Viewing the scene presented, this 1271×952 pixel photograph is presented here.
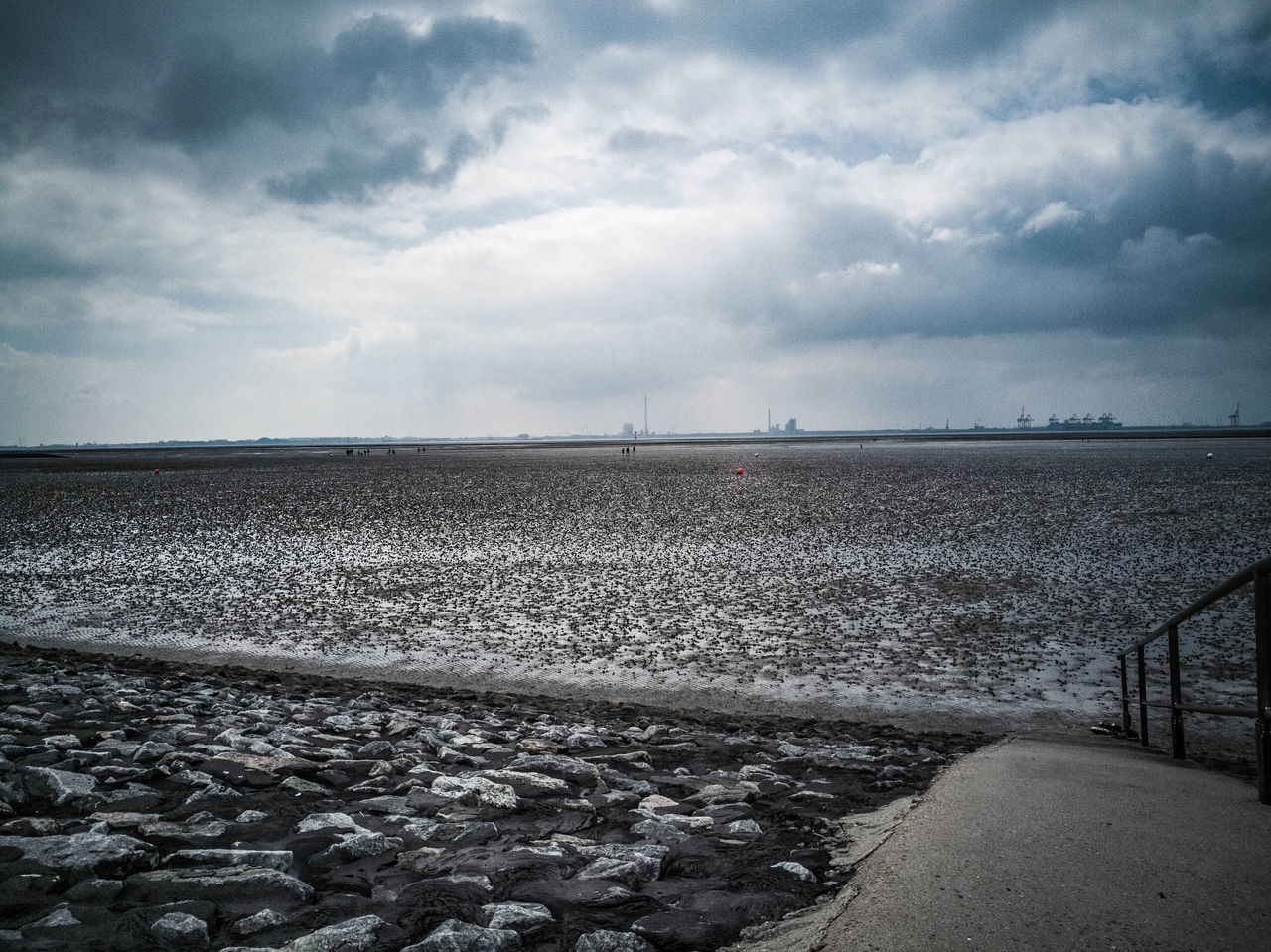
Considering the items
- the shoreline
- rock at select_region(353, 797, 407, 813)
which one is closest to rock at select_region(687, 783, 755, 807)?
rock at select_region(353, 797, 407, 813)

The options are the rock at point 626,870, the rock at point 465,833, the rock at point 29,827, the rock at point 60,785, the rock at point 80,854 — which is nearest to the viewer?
the rock at point 80,854

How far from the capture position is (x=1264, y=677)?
5559 millimetres

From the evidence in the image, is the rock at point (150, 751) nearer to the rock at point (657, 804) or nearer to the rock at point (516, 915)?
the rock at point (516, 915)

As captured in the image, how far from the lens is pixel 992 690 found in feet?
35.0

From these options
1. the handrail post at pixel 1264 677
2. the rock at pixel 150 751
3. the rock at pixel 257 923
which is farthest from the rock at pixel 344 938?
the handrail post at pixel 1264 677

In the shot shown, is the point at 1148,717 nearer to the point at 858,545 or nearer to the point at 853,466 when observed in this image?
the point at 858,545

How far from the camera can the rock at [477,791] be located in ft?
20.2

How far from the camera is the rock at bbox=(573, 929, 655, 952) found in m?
4.05

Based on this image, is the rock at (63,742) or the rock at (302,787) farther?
the rock at (63,742)

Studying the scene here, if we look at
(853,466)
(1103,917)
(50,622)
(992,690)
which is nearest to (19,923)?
(1103,917)

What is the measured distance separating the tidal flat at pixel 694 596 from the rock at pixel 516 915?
5972 mm

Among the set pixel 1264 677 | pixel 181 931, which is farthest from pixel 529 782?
pixel 1264 677

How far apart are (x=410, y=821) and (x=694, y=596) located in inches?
469

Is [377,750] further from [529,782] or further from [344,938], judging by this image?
[344,938]
